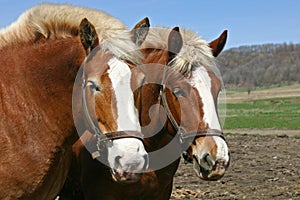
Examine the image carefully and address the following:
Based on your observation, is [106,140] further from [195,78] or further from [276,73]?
[276,73]

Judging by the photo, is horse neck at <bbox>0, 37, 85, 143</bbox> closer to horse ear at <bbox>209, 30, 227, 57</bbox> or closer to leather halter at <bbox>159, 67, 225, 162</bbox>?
leather halter at <bbox>159, 67, 225, 162</bbox>

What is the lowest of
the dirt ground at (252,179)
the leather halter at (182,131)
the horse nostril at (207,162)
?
the dirt ground at (252,179)

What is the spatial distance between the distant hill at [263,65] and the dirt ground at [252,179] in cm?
8416

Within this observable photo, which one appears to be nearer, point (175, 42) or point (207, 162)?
point (207, 162)

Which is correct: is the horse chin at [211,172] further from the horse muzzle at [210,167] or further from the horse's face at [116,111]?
the horse's face at [116,111]

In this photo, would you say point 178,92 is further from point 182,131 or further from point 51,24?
point 51,24

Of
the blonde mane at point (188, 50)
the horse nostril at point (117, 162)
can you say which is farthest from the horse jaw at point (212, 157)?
the horse nostril at point (117, 162)

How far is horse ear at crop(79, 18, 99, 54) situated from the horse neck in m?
0.14

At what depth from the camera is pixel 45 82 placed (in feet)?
12.5

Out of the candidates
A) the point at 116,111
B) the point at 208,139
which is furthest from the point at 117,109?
the point at 208,139

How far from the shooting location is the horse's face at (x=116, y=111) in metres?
3.26

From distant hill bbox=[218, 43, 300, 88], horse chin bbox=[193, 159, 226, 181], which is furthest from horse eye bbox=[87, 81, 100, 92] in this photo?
distant hill bbox=[218, 43, 300, 88]

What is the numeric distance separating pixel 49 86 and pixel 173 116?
1.28 meters

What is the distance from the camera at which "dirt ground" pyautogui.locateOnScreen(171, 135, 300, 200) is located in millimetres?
8023
